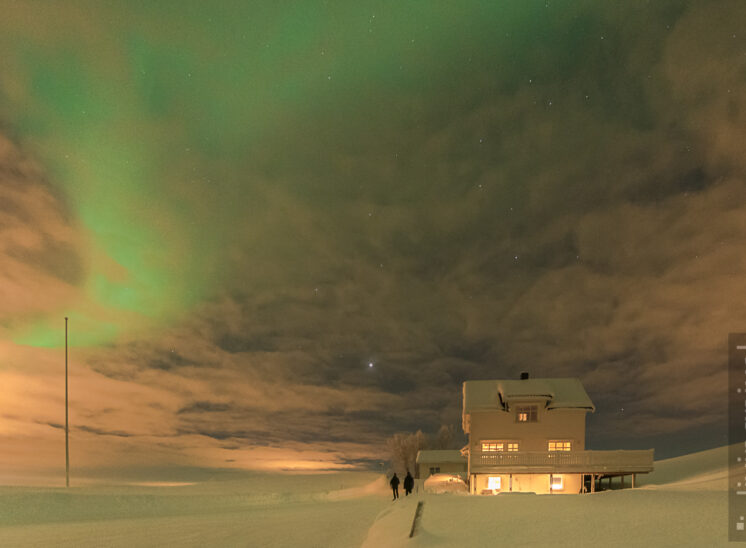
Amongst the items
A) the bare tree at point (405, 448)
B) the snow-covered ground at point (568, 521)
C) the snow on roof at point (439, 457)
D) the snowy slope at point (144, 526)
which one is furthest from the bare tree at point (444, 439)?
the snow-covered ground at point (568, 521)

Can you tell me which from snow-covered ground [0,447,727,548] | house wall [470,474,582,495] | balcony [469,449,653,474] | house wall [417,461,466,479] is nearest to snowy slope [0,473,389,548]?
snow-covered ground [0,447,727,548]

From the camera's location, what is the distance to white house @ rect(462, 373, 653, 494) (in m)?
30.9

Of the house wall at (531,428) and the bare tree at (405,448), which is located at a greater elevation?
the house wall at (531,428)

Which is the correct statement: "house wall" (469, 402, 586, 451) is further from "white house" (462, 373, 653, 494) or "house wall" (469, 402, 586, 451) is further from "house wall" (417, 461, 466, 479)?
"house wall" (417, 461, 466, 479)

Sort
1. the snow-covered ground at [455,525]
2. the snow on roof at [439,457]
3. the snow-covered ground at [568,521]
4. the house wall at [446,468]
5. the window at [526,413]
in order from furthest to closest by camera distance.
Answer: the house wall at [446,468], the snow on roof at [439,457], the window at [526,413], the snow-covered ground at [455,525], the snow-covered ground at [568,521]

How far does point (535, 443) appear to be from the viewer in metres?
34.0

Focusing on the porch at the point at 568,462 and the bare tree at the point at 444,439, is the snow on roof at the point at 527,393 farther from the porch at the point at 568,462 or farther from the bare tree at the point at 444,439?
the bare tree at the point at 444,439

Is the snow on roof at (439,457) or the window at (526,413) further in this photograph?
the snow on roof at (439,457)

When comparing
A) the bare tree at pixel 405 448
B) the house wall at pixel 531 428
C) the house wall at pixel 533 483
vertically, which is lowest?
the bare tree at pixel 405 448

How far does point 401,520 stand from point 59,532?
15.2m

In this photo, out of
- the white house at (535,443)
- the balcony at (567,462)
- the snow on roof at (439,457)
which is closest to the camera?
the balcony at (567,462)

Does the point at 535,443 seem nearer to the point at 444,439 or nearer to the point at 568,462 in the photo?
the point at 568,462

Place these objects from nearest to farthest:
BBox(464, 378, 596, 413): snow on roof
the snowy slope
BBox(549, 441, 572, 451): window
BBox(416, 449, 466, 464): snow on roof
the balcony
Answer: the snowy slope → the balcony → BBox(549, 441, 572, 451): window → BBox(464, 378, 596, 413): snow on roof → BBox(416, 449, 466, 464): snow on roof

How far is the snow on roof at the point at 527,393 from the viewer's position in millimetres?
34000
